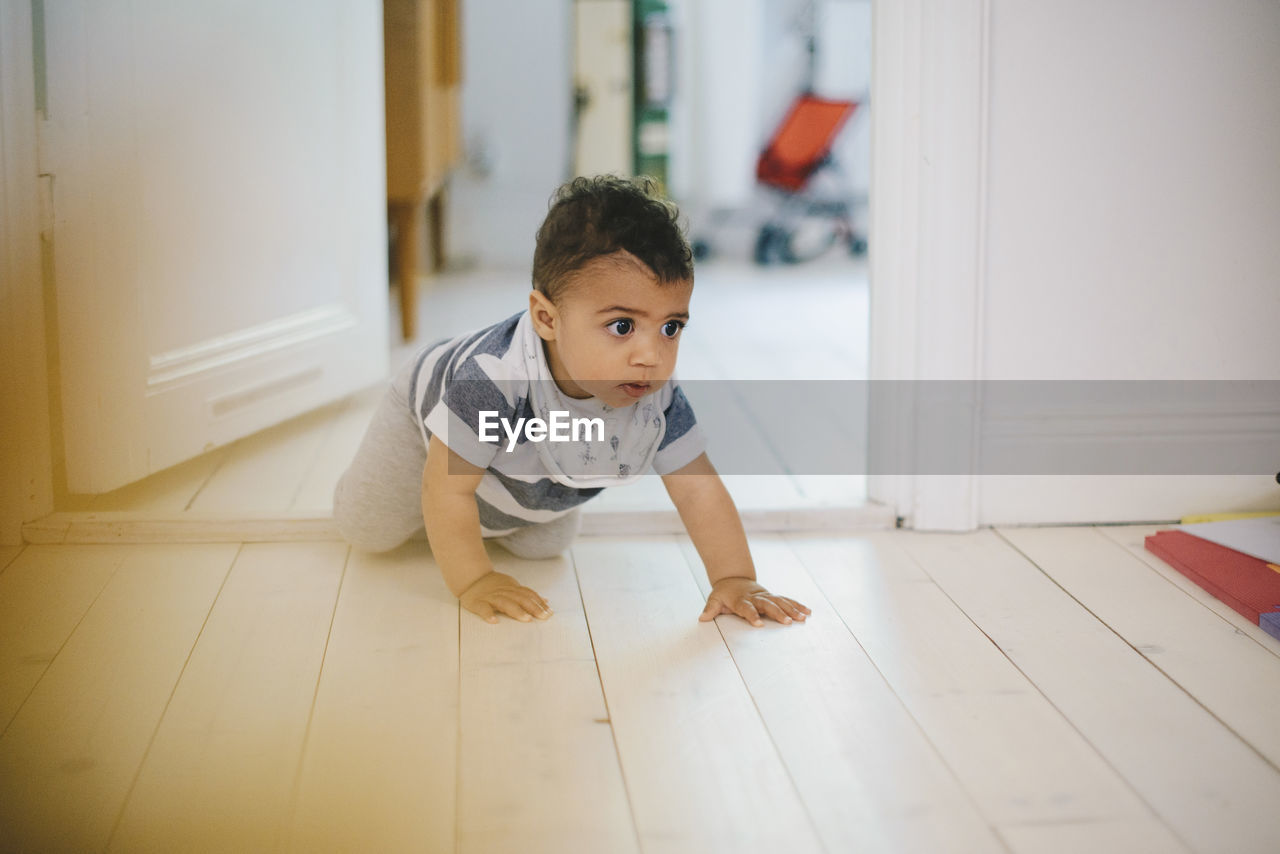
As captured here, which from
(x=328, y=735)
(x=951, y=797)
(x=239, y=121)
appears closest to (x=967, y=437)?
(x=951, y=797)

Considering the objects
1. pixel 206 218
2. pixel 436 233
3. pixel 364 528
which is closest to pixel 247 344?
pixel 206 218

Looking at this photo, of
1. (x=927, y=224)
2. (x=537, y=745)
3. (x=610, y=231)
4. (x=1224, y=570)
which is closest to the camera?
(x=537, y=745)

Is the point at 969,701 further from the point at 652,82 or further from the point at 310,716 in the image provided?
the point at 652,82

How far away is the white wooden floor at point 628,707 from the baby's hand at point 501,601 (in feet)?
0.06

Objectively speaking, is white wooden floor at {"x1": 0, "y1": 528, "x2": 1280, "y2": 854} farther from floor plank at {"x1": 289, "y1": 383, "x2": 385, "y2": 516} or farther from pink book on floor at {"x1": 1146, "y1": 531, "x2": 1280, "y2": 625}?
floor plank at {"x1": 289, "y1": 383, "x2": 385, "y2": 516}

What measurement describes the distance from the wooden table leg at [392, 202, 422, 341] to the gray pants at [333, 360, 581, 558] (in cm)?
144

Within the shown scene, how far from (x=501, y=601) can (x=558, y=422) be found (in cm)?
20

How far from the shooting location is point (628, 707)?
1134 mm

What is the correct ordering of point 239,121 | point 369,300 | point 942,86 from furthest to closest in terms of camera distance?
point 369,300 < point 239,121 < point 942,86

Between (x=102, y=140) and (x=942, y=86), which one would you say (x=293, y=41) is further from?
(x=942, y=86)

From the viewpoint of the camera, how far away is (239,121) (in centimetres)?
190

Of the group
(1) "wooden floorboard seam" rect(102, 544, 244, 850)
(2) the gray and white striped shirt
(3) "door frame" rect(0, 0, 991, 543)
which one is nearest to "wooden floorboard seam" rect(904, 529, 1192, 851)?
(3) "door frame" rect(0, 0, 991, 543)

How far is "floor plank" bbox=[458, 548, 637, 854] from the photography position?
92 cm

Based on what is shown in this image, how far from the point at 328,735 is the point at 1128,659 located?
2.58 ft
